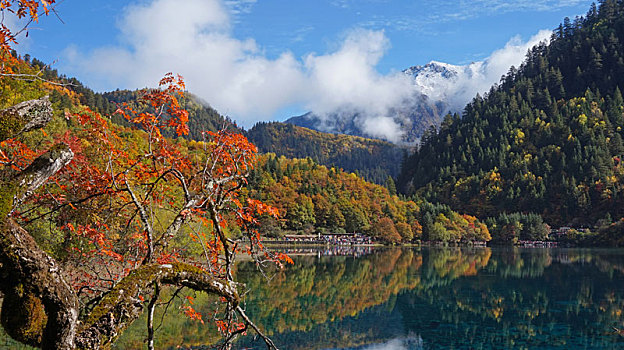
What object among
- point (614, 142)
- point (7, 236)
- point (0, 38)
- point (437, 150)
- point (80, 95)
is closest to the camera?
point (7, 236)

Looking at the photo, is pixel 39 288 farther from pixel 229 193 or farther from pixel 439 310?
pixel 439 310

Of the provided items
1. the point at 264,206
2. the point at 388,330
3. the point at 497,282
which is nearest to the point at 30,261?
the point at 264,206

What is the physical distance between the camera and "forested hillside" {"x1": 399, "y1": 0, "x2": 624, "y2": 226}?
137 m

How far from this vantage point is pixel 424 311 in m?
29.2

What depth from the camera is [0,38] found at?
7.37 metres

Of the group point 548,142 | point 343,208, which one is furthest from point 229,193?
point 548,142

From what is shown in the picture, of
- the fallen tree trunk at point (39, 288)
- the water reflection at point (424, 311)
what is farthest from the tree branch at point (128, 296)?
the water reflection at point (424, 311)

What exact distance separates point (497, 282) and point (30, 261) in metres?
42.6

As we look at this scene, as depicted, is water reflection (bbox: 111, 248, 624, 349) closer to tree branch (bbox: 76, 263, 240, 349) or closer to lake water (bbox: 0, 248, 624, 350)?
lake water (bbox: 0, 248, 624, 350)

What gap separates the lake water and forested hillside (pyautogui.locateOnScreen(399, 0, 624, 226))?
93637 millimetres

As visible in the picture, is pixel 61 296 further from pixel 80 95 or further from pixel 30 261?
pixel 80 95

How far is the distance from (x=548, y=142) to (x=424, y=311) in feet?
479

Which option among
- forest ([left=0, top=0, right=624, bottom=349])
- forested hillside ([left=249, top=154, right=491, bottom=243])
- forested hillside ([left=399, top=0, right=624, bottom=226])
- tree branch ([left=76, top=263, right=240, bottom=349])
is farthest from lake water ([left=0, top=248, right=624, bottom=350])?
forested hillside ([left=399, top=0, right=624, bottom=226])

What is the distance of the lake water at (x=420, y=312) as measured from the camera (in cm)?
2141
